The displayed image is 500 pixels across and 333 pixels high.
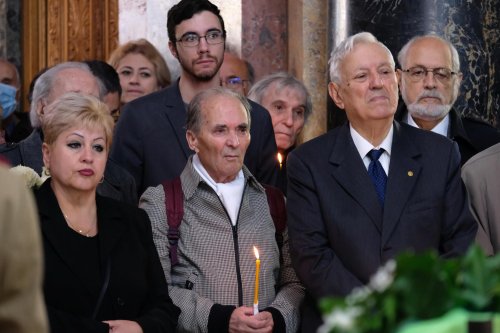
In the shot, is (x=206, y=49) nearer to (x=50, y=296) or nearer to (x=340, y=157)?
(x=340, y=157)

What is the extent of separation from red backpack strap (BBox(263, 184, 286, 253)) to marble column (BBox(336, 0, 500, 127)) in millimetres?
1982

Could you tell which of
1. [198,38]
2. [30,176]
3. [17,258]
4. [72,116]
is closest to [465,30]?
[198,38]

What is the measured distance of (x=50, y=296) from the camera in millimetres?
4551

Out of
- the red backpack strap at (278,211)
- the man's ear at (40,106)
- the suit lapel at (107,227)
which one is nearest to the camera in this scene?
the suit lapel at (107,227)

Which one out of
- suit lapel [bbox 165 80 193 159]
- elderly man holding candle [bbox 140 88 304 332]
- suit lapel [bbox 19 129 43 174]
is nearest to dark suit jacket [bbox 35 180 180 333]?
elderly man holding candle [bbox 140 88 304 332]

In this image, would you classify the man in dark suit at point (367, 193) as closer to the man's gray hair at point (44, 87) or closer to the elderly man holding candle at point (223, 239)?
the elderly man holding candle at point (223, 239)

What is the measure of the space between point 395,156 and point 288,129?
6.47ft

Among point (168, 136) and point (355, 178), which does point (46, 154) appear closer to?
point (168, 136)

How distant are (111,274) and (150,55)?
315 cm

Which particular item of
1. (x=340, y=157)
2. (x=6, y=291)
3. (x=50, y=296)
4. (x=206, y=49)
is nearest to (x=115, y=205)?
(x=50, y=296)

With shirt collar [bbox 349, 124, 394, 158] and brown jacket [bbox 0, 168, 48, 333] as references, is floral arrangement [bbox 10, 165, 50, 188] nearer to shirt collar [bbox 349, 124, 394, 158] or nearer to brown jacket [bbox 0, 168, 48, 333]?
shirt collar [bbox 349, 124, 394, 158]

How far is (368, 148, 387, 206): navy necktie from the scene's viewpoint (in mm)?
4988

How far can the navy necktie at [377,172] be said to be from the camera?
499cm

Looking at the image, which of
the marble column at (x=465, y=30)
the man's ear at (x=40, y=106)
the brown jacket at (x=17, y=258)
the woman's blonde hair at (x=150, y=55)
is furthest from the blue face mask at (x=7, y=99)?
the brown jacket at (x=17, y=258)
